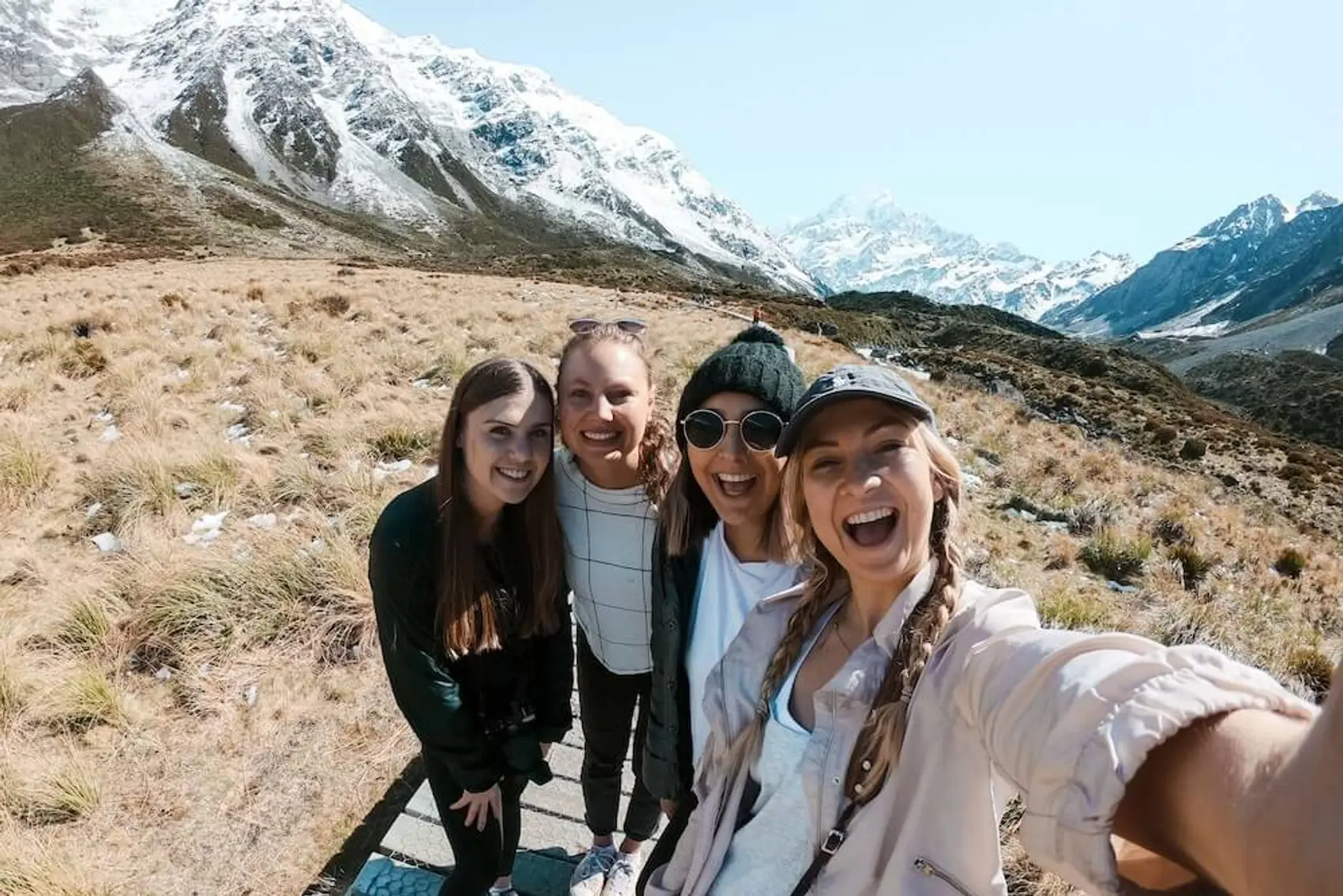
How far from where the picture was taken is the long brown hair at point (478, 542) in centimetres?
211

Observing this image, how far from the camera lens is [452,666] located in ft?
7.30

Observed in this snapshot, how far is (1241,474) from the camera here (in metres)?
16.3

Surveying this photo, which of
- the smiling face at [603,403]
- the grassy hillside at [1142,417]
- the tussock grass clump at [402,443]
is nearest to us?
the smiling face at [603,403]

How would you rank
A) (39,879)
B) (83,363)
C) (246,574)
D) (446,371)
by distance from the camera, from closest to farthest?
(39,879), (246,574), (83,363), (446,371)

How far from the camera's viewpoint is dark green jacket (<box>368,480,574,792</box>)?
207 cm

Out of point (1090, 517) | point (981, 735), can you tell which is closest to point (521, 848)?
point (981, 735)

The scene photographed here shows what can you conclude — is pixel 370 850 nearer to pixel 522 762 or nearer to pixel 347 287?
pixel 522 762

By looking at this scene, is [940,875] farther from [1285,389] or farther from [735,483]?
[1285,389]

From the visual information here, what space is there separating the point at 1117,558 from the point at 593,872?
5979 millimetres

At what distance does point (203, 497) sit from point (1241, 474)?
20.1m

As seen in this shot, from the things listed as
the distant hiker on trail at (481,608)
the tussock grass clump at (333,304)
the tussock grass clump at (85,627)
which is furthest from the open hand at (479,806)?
the tussock grass clump at (333,304)

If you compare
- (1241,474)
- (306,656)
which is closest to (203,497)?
Result: (306,656)

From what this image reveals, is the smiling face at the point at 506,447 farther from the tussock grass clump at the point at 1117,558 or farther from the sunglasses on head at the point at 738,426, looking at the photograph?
the tussock grass clump at the point at 1117,558

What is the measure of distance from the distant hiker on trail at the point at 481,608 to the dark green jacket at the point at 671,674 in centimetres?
42
